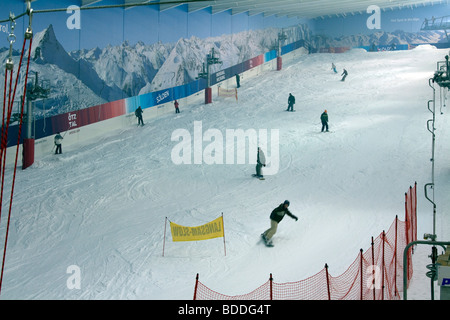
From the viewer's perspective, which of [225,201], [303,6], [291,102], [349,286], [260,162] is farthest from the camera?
[303,6]

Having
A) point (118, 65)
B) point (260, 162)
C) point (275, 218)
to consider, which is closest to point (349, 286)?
point (275, 218)

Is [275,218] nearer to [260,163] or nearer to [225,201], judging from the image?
[225,201]

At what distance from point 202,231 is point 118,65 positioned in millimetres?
17167

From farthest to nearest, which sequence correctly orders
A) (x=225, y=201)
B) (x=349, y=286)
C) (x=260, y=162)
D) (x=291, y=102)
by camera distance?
(x=291, y=102)
(x=260, y=162)
(x=225, y=201)
(x=349, y=286)

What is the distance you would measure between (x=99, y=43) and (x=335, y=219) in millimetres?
16472

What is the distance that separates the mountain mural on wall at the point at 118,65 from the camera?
20.9m

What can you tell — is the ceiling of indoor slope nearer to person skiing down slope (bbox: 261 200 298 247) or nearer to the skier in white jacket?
the skier in white jacket

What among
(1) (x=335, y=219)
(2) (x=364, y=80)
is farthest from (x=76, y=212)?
(2) (x=364, y=80)

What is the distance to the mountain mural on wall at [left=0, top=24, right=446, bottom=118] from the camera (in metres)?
20.9

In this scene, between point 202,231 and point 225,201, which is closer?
point 202,231

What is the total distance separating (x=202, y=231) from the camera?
1001cm

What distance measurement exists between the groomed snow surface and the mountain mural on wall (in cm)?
247
